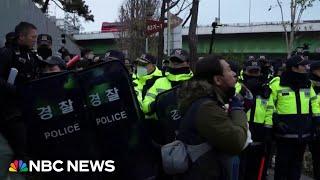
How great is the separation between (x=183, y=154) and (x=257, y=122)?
3.81 metres

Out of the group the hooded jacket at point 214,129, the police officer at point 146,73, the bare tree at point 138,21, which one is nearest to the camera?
the hooded jacket at point 214,129

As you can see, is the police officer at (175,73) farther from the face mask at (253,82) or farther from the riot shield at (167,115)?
the face mask at (253,82)

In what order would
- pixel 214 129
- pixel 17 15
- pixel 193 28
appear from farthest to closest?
pixel 17 15
pixel 193 28
pixel 214 129

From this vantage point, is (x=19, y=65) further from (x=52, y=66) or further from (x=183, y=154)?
(x=183, y=154)

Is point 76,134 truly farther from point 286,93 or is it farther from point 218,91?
point 286,93

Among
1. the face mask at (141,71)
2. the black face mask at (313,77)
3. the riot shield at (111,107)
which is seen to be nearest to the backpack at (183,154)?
the riot shield at (111,107)

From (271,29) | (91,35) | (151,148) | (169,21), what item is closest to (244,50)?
(271,29)

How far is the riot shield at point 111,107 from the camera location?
4633 mm

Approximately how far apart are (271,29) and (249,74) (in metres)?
39.7

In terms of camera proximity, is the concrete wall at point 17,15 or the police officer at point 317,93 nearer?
the police officer at point 317,93

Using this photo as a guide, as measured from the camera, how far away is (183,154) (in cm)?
392

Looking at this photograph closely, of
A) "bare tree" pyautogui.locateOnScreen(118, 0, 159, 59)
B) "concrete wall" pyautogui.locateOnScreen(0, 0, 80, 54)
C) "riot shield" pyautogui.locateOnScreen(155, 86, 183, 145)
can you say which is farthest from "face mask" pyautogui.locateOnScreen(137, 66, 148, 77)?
"bare tree" pyautogui.locateOnScreen(118, 0, 159, 59)

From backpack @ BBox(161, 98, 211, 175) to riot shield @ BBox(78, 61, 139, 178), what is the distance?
0.80 meters

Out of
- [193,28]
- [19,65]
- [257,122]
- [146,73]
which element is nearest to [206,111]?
[19,65]
